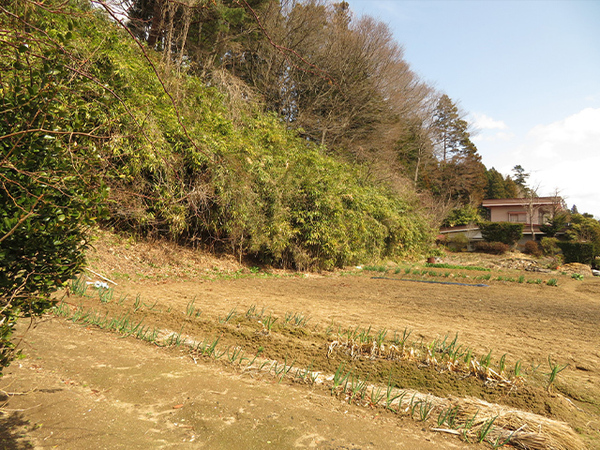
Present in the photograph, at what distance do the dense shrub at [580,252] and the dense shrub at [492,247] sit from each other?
3.91 m

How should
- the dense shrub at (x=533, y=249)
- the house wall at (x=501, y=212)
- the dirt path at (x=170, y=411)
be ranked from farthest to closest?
the house wall at (x=501, y=212) < the dense shrub at (x=533, y=249) < the dirt path at (x=170, y=411)

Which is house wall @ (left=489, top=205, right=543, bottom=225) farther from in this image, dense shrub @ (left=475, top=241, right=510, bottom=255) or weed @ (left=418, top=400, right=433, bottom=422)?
weed @ (left=418, top=400, right=433, bottom=422)

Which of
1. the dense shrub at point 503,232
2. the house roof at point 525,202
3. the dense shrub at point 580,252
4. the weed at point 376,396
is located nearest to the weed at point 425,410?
the weed at point 376,396

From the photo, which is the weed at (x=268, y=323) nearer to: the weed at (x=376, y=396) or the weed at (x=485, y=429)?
the weed at (x=376, y=396)

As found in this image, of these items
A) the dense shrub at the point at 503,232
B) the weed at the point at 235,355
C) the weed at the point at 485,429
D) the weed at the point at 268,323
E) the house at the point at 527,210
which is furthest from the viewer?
the house at the point at 527,210

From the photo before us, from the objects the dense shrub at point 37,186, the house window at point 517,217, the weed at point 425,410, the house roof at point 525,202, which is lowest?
the weed at point 425,410

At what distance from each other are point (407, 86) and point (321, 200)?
16840 mm

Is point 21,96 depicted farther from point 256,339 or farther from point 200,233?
point 200,233

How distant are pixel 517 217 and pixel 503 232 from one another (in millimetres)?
9240

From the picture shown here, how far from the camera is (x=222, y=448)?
5.89ft

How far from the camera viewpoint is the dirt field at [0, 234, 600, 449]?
1941 millimetres

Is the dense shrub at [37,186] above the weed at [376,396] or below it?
above

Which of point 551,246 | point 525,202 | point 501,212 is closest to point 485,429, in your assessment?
point 551,246

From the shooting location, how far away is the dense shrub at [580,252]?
15805mm
